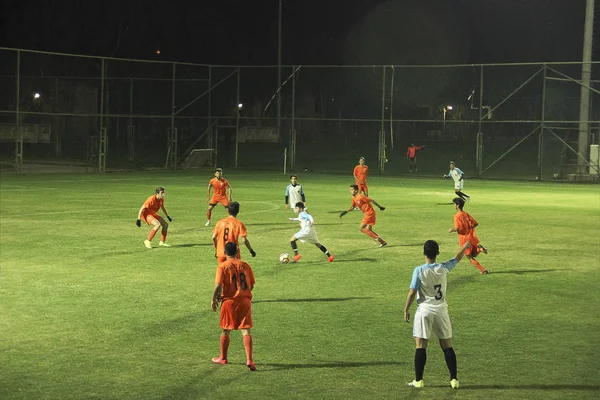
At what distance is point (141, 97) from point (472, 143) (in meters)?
27.5

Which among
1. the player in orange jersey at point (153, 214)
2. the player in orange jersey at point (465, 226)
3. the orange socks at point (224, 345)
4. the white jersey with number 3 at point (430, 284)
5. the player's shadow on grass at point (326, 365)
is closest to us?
the white jersey with number 3 at point (430, 284)

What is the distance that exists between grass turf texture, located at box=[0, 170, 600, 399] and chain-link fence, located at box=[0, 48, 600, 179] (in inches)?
1181

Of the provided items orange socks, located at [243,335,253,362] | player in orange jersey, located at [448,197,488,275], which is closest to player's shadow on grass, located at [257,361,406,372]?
orange socks, located at [243,335,253,362]

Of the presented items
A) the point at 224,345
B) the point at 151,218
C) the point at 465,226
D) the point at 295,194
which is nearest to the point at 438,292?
the point at 224,345

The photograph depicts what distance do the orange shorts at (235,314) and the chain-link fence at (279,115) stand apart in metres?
43.8

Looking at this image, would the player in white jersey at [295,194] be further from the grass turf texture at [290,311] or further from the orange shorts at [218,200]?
the orange shorts at [218,200]

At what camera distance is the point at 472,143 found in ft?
240

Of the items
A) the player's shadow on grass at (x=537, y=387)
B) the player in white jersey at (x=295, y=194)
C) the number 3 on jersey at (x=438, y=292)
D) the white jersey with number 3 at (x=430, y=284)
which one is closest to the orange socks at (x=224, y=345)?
the white jersey with number 3 at (x=430, y=284)

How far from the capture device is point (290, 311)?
1439cm

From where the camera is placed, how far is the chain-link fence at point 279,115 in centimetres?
5947

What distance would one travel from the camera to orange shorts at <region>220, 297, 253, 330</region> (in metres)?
10.6

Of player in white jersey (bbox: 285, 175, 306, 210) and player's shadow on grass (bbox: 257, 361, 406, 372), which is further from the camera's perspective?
player in white jersey (bbox: 285, 175, 306, 210)

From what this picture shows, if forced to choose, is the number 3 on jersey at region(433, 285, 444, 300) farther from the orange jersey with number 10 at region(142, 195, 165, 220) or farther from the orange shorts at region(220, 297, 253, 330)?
the orange jersey with number 10 at region(142, 195, 165, 220)

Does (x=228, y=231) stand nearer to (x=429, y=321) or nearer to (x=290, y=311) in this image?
(x=290, y=311)
